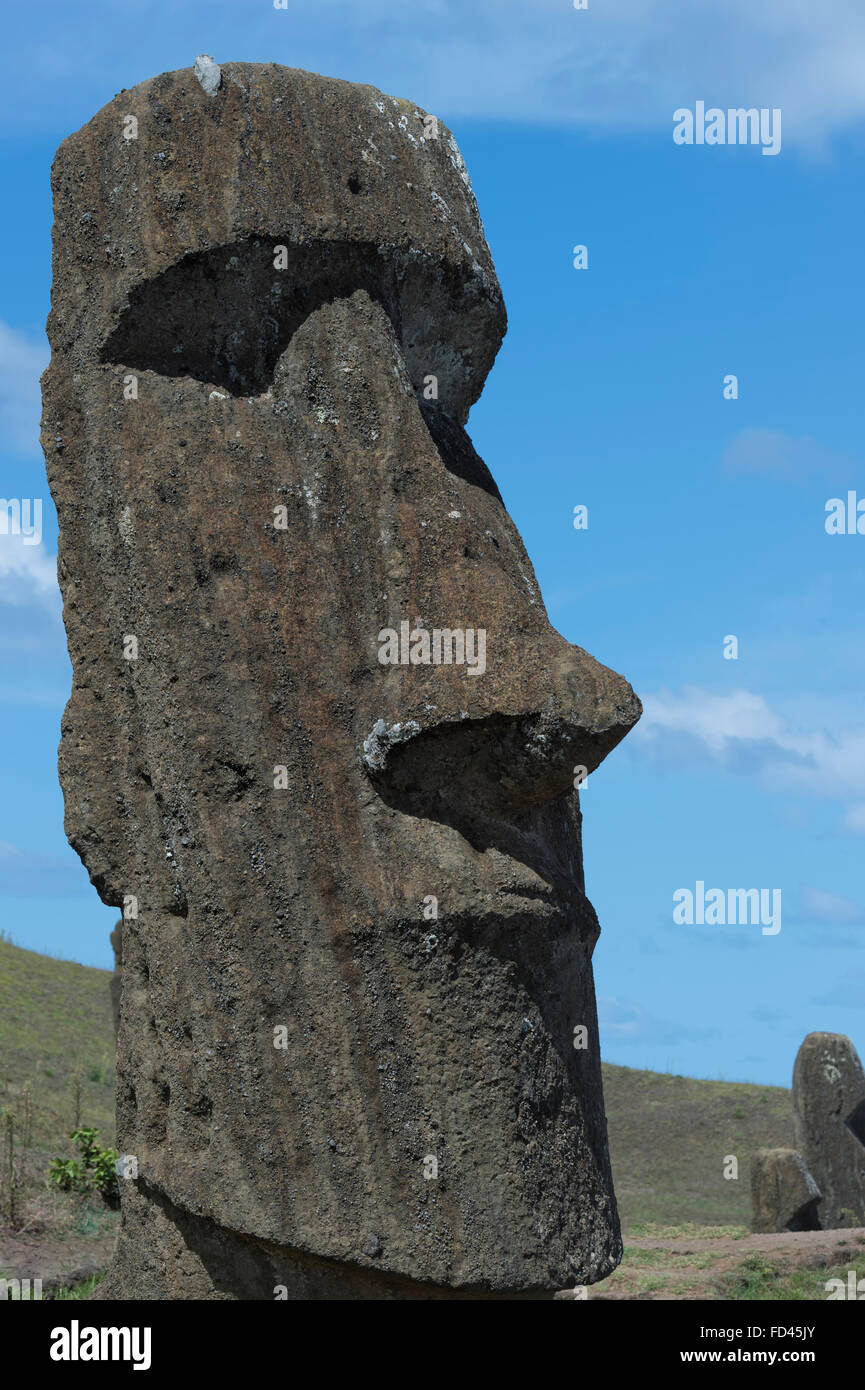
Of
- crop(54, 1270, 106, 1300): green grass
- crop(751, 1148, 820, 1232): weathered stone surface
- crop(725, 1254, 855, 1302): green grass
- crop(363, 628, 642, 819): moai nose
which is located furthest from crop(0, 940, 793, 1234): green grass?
crop(363, 628, 642, 819): moai nose

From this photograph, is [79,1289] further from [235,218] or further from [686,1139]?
[686,1139]

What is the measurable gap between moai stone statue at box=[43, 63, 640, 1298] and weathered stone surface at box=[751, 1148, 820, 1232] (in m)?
9.95

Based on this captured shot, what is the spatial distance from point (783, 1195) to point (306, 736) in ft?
37.1

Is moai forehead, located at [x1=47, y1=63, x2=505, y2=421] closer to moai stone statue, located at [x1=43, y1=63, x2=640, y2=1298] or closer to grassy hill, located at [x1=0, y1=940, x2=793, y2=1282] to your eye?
moai stone statue, located at [x1=43, y1=63, x2=640, y2=1298]

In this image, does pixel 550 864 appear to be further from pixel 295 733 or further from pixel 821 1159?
pixel 821 1159

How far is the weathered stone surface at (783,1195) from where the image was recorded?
1413 cm

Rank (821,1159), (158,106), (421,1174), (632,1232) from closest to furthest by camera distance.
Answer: (421,1174) < (158,106) < (632,1232) < (821,1159)

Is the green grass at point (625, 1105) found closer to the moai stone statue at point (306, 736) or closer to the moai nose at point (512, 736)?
the moai stone statue at point (306, 736)

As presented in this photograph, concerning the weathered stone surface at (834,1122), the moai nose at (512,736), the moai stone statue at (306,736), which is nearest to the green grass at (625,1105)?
the weathered stone surface at (834,1122)

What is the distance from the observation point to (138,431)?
484 cm

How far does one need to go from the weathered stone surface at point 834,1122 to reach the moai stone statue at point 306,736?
11.3 metres

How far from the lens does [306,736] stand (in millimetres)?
4496
